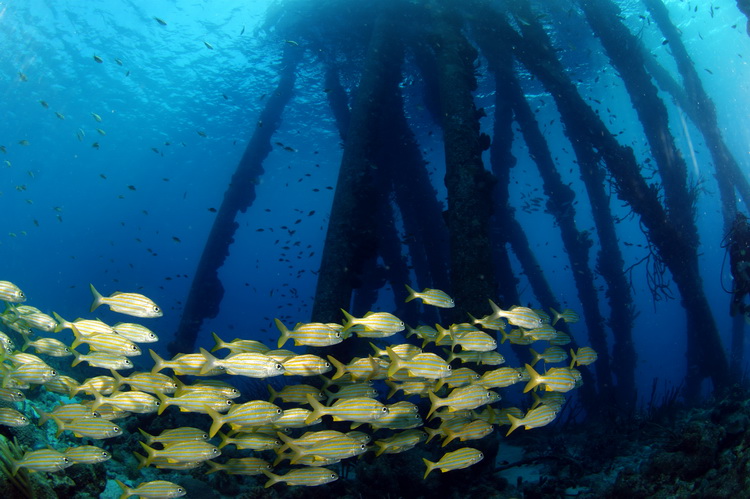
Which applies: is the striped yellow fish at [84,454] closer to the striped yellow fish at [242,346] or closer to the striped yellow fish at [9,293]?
the striped yellow fish at [242,346]

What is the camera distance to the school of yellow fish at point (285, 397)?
4.21m

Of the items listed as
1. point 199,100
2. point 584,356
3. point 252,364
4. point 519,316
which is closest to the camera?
point 252,364

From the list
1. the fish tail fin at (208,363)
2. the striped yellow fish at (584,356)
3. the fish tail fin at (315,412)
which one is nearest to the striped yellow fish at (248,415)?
the fish tail fin at (315,412)

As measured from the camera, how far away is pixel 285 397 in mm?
5004

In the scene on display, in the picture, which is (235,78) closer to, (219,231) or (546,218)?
(219,231)

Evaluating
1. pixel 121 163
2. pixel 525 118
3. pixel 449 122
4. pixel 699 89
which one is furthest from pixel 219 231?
pixel 121 163

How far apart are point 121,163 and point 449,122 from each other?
52375 millimetres

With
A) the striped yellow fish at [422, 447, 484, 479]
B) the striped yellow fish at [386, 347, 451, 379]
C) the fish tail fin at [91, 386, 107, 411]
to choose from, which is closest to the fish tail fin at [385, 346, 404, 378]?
the striped yellow fish at [386, 347, 451, 379]

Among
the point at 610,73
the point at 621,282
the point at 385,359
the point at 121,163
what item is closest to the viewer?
the point at 385,359

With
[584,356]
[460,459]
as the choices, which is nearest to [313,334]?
[460,459]

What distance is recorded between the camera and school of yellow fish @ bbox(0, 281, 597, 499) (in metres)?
4.21

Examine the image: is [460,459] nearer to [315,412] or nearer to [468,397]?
[468,397]

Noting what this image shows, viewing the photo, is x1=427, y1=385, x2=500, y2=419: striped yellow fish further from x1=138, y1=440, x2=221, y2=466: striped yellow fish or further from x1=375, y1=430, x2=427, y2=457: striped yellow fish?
x1=138, y1=440, x2=221, y2=466: striped yellow fish

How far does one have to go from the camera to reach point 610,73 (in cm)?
2222
